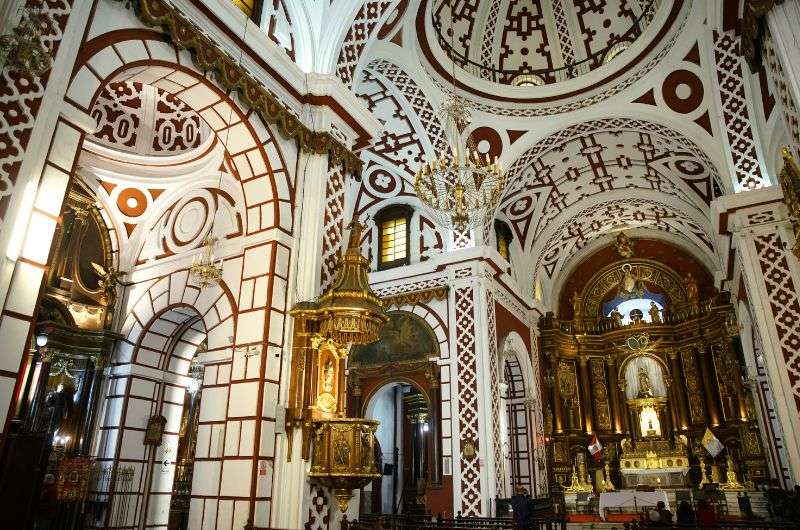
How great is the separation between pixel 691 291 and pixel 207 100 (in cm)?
1628

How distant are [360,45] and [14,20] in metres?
5.63

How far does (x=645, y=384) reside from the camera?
18078mm

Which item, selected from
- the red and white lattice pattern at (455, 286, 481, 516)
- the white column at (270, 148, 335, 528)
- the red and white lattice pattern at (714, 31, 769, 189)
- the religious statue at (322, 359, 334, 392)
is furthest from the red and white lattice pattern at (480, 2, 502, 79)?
the religious statue at (322, 359, 334, 392)

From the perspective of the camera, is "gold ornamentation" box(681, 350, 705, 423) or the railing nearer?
the railing

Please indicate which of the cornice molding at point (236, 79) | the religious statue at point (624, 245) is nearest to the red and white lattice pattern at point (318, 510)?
the cornice molding at point (236, 79)

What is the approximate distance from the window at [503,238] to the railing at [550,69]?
3.78 meters

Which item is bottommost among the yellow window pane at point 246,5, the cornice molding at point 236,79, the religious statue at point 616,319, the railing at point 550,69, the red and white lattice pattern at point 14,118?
the red and white lattice pattern at point 14,118

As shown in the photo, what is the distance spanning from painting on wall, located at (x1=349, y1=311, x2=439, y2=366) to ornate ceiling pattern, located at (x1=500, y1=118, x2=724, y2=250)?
388 cm

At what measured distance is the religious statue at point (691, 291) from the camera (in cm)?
1797

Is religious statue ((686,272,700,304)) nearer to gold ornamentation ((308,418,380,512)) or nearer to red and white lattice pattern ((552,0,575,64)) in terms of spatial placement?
red and white lattice pattern ((552,0,575,64))

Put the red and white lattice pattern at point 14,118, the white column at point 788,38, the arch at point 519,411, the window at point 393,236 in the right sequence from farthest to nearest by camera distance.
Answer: the window at point 393,236 < the arch at point 519,411 < the white column at point 788,38 < the red and white lattice pattern at point 14,118

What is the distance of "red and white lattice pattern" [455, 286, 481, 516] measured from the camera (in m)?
11.3

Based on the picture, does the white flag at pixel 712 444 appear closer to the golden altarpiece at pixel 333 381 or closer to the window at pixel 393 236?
the window at pixel 393 236

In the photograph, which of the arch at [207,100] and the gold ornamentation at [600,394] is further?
the gold ornamentation at [600,394]
